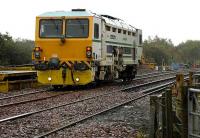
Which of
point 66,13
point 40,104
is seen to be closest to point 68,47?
point 66,13

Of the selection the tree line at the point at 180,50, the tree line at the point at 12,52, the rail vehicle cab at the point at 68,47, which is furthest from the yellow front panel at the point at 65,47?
the tree line at the point at 180,50

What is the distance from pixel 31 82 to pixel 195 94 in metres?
16.2

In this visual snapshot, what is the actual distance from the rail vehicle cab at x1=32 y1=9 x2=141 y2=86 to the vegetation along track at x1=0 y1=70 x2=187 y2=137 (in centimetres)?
297

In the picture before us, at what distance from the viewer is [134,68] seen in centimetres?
2766

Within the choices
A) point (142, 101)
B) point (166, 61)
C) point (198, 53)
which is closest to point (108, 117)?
point (142, 101)

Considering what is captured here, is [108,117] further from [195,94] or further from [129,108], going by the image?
[195,94]

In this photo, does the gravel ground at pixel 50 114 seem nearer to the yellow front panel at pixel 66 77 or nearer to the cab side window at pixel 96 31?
the yellow front panel at pixel 66 77

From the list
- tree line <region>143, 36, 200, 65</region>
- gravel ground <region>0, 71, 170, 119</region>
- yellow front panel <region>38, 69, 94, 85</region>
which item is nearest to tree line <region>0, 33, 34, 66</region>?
yellow front panel <region>38, 69, 94, 85</region>

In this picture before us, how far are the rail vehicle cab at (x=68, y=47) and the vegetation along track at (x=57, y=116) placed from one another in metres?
2.97

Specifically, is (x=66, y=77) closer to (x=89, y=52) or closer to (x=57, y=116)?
(x=89, y=52)

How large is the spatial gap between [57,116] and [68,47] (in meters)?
7.97

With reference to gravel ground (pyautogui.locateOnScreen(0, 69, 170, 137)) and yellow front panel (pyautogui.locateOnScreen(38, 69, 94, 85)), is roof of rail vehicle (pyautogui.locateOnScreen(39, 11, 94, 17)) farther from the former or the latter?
gravel ground (pyautogui.locateOnScreen(0, 69, 170, 137))

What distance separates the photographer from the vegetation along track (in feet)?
34.6

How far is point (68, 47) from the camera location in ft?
66.2
